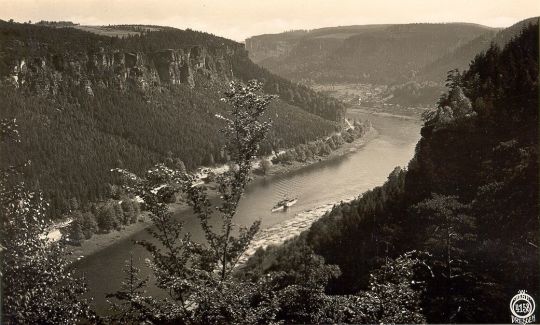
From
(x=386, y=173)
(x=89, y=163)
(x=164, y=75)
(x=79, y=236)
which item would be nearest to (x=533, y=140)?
(x=79, y=236)

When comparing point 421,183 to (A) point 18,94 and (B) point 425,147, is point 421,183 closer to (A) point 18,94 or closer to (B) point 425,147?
(B) point 425,147

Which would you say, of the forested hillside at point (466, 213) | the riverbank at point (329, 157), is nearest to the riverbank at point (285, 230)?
the forested hillside at point (466, 213)

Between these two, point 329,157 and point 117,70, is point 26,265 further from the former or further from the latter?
point 117,70

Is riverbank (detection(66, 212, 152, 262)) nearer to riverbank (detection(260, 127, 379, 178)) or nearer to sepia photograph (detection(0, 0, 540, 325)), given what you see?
sepia photograph (detection(0, 0, 540, 325))

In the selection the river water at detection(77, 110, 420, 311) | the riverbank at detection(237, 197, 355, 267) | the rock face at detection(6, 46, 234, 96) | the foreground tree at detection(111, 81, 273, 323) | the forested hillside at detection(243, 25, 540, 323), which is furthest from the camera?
the rock face at detection(6, 46, 234, 96)

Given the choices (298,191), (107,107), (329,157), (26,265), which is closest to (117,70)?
(107,107)

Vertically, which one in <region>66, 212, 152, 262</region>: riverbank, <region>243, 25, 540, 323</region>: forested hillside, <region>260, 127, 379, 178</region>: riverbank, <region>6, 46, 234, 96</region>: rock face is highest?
<region>6, 46, 234, 96</region>: rock face

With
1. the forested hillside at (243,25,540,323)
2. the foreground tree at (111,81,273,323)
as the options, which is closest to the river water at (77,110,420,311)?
the forested hillside at (243,25,540,323)
